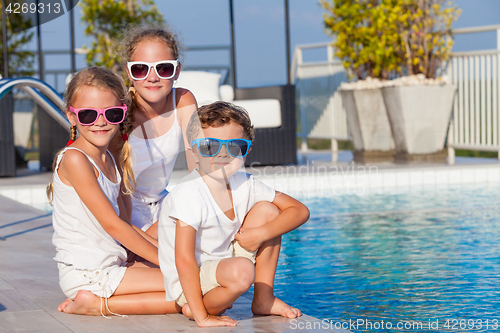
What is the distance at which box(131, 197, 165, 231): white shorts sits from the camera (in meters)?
2.04

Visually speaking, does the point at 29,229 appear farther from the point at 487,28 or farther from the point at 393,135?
the point at 487,28

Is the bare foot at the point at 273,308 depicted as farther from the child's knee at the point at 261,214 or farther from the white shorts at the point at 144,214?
the white shorts at the point at 144,214

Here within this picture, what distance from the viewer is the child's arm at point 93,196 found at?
1.67 metres

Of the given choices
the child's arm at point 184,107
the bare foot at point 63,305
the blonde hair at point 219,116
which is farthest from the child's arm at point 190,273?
the child's arm at point 184,107

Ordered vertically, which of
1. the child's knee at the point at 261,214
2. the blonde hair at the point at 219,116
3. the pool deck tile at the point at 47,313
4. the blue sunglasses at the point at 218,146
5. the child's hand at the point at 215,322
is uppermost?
the blonde hair at the point at 219,116

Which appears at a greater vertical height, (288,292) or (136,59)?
(136,59)

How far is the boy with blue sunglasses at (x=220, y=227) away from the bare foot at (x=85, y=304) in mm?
232

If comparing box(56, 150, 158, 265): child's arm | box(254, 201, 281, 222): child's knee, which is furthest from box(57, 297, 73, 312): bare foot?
box(254, 201, 281, 222): child's knee

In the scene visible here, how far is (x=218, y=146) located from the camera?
1604 millimetres

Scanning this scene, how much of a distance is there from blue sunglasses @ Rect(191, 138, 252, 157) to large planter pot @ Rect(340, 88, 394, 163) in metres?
4.83

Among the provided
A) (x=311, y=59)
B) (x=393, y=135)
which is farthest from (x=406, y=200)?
(x=311, y=59)

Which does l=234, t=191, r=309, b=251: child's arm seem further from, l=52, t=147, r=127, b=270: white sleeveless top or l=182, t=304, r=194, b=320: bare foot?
l=52, t=147, r=127, b=270: white sleeveless top

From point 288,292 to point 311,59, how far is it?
656cm

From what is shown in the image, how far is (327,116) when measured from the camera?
806 cm
